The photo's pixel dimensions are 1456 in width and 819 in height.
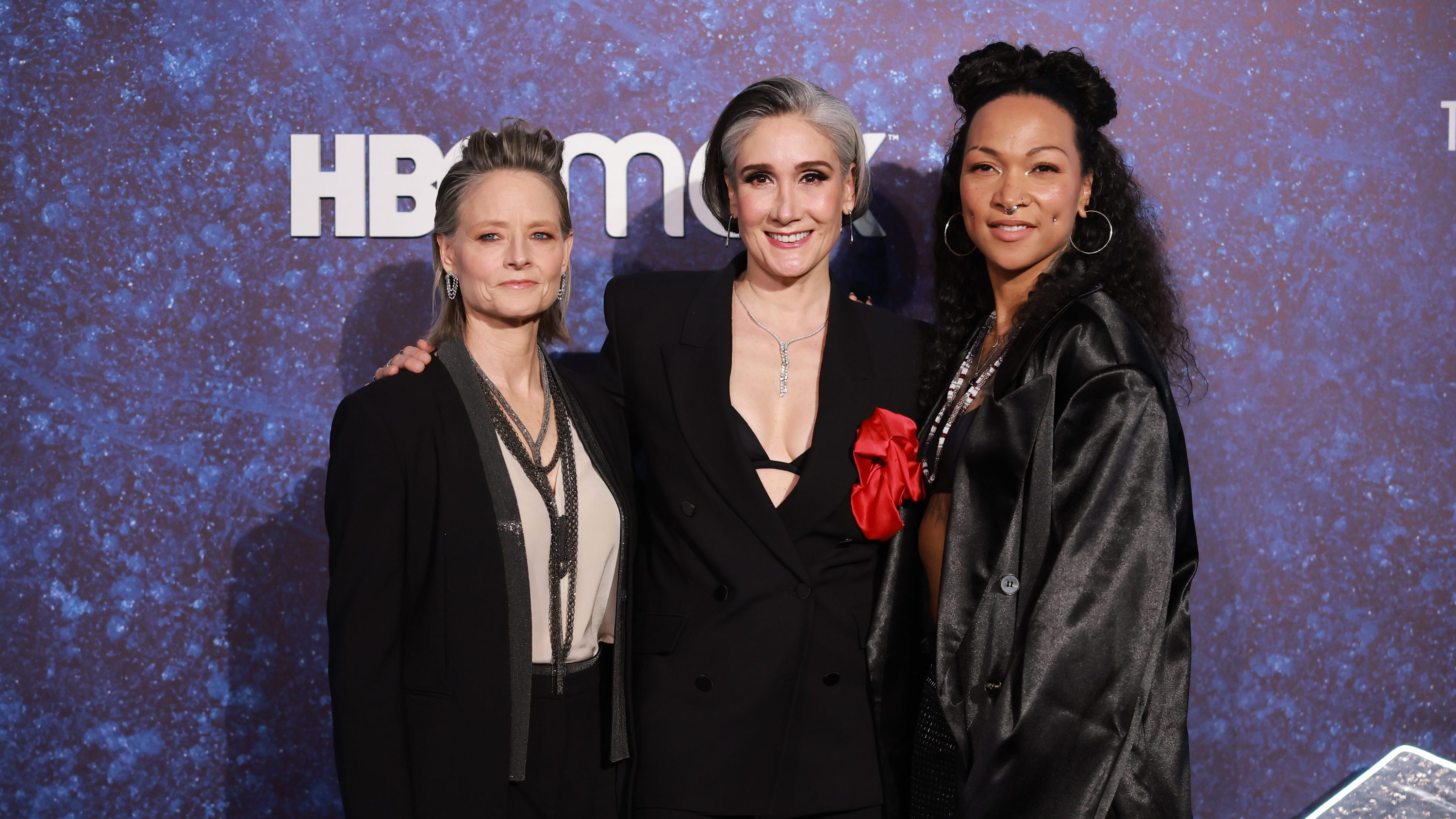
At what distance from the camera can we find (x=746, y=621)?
6.95 ft

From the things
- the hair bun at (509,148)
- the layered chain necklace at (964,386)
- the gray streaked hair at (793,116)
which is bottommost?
the layered chain necklace at (964,386)

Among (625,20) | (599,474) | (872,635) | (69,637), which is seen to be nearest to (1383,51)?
(625,20)

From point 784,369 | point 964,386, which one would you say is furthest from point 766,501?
point 964,386

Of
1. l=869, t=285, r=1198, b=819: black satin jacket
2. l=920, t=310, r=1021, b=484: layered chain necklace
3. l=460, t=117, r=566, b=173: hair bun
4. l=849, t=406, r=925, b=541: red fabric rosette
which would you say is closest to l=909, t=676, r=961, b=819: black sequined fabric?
l=869, t=285, r=1198, b=819: black satin jacket

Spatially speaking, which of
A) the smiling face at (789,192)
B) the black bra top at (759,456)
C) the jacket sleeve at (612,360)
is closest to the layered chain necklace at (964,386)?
the black bra top at (759,456)

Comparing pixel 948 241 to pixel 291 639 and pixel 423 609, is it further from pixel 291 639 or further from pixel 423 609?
pixel 291 639

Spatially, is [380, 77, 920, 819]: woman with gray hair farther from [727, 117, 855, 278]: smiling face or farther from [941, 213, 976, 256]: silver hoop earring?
[941, 213, 976, 256]: silver hoop earring

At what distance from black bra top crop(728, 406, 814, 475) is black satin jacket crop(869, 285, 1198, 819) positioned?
39cm

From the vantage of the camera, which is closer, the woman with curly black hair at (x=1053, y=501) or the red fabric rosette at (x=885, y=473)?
the woman with curly black hair at (x=1053, y=501)

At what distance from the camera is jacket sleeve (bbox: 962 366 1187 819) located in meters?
1.67

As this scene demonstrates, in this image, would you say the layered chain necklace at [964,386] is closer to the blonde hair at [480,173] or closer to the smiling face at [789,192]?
the smiling face at [789,192]

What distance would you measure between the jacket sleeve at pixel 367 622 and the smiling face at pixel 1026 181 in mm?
1239

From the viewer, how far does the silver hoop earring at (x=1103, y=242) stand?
213cm

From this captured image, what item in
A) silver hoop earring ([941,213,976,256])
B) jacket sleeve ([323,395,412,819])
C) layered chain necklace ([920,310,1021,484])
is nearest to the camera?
jacket sleeve ([323,395,412,819])
